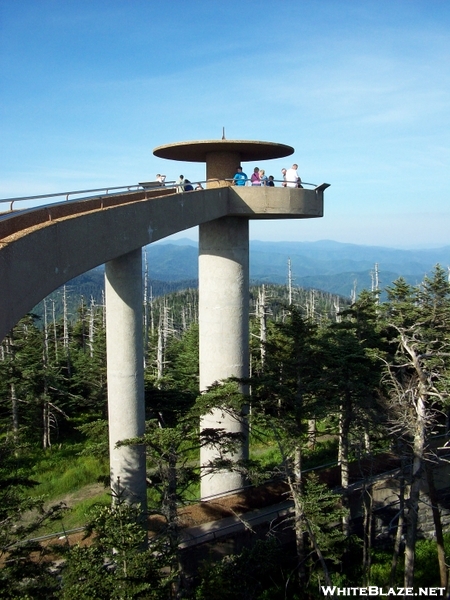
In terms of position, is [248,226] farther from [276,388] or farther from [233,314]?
[276,388]

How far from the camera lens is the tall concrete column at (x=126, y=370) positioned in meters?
12.3

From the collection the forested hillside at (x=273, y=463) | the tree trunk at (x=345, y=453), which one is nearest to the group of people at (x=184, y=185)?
the forested hillside at (x=273, y=463)

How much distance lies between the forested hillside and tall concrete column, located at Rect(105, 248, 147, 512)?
24.0 inches

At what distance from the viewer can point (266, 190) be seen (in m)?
14.9

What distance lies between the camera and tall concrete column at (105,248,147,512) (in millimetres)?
12289

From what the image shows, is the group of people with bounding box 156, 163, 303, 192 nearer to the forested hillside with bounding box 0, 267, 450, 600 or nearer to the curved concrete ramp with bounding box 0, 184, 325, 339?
the curved concrete ramp with bounding box 0, 184, 325, 339

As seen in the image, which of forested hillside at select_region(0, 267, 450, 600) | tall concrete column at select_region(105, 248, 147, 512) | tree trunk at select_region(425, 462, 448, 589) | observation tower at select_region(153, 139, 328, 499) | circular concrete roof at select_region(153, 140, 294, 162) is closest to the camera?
forested hillside at select_region(0, 267, 450, 600)

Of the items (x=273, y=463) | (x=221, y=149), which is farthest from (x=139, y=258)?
(x=273, y=463)

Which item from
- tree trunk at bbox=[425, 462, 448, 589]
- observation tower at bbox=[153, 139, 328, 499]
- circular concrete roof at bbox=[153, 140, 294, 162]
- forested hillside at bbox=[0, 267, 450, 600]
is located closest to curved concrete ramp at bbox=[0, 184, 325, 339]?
observation tower at bbox=[153, 139, 328, 499]

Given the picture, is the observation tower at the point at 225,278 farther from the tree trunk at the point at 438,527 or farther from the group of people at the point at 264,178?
the tree trunk at the point at 438,527

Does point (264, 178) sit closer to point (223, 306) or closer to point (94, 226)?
point (223, 306)

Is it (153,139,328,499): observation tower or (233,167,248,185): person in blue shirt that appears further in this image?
(153,139,328,499): observation tower

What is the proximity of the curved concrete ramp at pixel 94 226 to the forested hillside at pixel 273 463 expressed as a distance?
3.25m

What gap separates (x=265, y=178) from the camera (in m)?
15.1
